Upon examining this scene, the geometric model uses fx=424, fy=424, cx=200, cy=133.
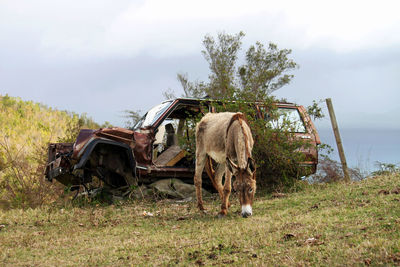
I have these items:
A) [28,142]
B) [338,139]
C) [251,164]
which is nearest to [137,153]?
[251,164]

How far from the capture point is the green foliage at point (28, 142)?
11281 millimetres

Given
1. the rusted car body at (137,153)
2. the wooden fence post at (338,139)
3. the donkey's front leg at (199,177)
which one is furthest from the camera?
the wooden fence post at (338,139)

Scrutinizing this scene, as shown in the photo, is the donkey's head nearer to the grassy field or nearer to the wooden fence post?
the grassy field

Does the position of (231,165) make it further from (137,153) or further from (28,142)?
(28,142)

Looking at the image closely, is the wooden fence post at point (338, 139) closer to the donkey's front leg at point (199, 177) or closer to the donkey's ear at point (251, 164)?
the donkey's front leg at point (199, 177)

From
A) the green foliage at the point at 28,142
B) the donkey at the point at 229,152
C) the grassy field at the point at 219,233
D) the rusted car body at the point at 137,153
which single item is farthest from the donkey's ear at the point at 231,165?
the green foliage at the point at 28,142

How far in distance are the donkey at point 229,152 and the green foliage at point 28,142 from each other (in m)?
4.80

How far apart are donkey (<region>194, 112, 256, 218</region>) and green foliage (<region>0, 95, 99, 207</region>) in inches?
189

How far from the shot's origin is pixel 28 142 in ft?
59.7

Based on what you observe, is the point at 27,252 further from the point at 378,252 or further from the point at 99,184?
the point at 99,184

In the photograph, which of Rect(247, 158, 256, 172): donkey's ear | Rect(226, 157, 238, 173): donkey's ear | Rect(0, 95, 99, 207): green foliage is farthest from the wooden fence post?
Rect(0, 95, 99, 207): green foliage

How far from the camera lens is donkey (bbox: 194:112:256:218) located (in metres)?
7.05

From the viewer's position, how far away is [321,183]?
448 inches

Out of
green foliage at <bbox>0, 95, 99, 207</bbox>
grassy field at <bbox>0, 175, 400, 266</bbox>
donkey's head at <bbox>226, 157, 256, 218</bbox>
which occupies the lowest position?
grassy field at <bbox>0, 175, 400, 266</bbox>
